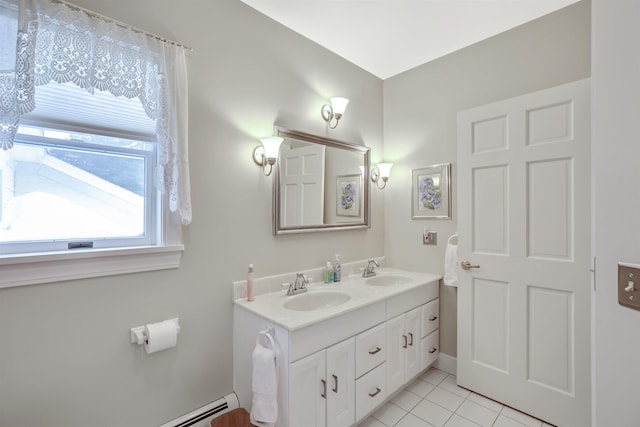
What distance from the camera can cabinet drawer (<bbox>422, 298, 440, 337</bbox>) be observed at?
7.53 feet

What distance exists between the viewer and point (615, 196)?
1.02m

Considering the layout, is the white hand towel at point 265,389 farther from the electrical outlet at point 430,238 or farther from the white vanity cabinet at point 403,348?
the electrical outlet at point 430,238

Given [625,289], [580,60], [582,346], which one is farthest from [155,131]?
[582,346]

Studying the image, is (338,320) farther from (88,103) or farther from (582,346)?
(88,103)

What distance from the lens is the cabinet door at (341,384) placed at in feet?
5.20

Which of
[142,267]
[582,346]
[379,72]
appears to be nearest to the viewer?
[142,267]

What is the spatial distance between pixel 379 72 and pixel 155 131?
2065 millimetres

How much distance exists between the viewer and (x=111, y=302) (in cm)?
137

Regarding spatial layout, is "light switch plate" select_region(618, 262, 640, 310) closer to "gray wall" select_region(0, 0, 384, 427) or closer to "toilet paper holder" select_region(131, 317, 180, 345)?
"gray wall" select_region(0, 0, 384, 427)

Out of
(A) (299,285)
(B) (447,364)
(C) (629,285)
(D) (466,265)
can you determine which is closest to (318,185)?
(A) (299,285)

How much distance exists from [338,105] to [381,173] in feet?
2.48

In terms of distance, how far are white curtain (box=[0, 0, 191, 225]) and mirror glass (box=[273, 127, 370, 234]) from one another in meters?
0.64

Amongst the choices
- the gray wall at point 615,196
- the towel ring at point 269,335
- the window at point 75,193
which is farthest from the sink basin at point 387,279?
the window at point 75,193

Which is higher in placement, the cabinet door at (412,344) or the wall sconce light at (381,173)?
the wall sconce light at (381,173)
